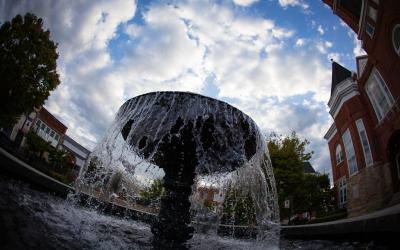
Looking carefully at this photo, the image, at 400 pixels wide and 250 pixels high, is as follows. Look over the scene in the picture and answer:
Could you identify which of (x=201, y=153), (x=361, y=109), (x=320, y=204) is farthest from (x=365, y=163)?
(x=201, y=153)

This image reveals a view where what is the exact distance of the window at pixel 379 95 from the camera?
16.6 m

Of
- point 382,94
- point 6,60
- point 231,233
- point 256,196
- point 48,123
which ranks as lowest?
point 231,233

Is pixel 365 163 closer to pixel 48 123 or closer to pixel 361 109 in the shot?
pixel 361 109

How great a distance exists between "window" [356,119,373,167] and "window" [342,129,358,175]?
5.07 feet

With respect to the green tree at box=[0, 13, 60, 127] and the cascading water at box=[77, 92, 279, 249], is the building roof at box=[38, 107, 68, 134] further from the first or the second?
the cascading water at box=[77, 92, 279, 249]

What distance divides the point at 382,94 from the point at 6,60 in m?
23.9

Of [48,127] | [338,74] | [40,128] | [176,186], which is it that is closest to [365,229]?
[176,186]

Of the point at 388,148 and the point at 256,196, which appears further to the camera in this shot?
the point at 388,148

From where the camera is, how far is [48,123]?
41.5 m

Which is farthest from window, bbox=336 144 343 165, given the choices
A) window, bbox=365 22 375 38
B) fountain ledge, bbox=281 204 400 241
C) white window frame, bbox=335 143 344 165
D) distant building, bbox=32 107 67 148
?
distant building, bbox=32 107 67 148

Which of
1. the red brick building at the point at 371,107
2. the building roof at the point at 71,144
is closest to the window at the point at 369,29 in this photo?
the red brick building at the point at 371,107

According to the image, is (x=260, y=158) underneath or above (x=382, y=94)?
underneath

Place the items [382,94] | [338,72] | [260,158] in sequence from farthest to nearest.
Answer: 1. [338,72]
2. [382,94]
3. [260,158]

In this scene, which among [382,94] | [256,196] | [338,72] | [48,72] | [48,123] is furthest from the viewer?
[48,123]
